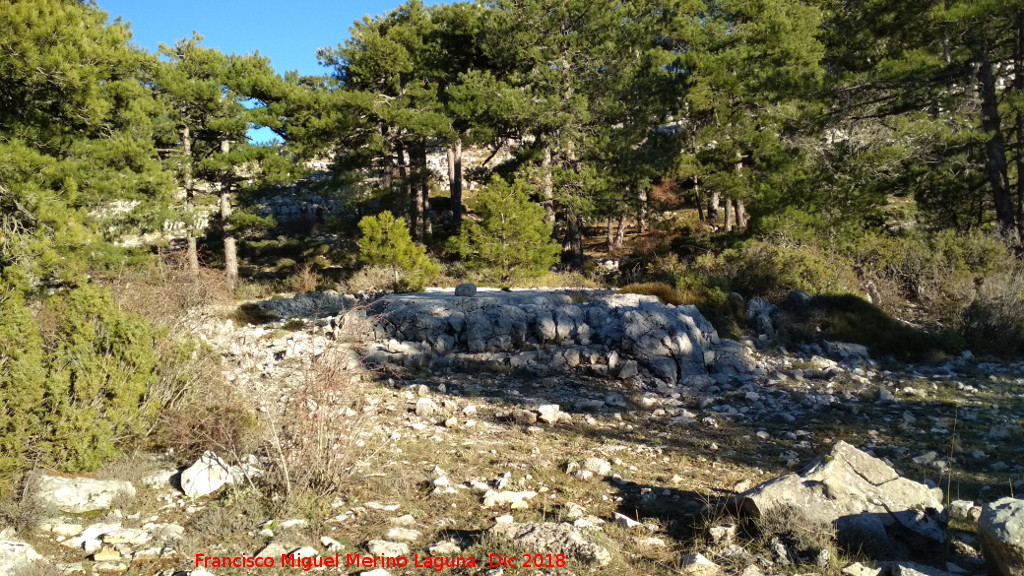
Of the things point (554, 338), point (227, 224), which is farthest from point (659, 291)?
point (227, 224)

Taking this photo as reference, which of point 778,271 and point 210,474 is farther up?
point 778,271

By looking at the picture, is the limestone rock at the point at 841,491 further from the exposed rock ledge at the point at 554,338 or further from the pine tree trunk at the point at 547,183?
the pine tree trunk at the point at 547,183

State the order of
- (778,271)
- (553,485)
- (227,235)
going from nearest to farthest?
(553,485), (778,271), (227,235)

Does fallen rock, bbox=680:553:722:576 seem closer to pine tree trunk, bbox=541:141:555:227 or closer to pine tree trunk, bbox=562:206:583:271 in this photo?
pine tree trunk, bbox=541:141:555:227

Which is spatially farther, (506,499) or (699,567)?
(506,499)

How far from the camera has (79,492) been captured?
463cm

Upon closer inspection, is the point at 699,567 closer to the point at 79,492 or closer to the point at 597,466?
the point at 597,466

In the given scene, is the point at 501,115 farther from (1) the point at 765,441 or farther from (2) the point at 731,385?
(1) the point at 765,441

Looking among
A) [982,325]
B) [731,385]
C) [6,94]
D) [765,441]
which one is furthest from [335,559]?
[6,94]

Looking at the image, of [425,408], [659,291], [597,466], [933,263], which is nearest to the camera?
[597,466]

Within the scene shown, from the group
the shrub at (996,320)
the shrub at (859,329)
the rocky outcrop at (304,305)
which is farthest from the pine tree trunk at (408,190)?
the shrub at (996,320)

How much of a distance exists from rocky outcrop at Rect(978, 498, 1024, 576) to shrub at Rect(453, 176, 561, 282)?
1606cm

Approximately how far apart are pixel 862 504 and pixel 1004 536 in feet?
3.28

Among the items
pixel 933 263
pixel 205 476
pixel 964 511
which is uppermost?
pixel 933 263
